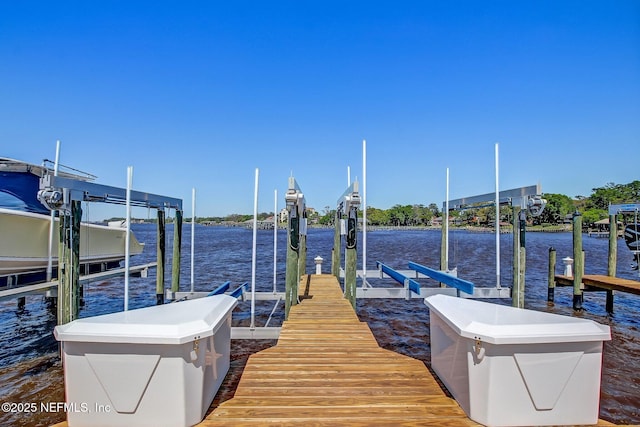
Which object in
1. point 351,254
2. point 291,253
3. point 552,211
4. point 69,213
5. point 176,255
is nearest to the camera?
point 69,213

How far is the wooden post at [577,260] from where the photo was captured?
10820 mm

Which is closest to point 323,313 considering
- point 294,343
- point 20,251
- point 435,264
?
point 294,343

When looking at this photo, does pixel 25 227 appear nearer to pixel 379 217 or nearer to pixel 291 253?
pixel 291 253

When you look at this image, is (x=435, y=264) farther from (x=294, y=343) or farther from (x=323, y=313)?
(x=294, y=343)

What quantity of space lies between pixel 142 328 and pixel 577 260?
12271mm

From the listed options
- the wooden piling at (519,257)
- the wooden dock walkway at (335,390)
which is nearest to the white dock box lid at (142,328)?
the wooden dock walkway at (335,390)

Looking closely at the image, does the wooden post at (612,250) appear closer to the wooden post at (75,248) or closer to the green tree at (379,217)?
the wooden post at (75,248)

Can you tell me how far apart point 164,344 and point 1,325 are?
1017 cm

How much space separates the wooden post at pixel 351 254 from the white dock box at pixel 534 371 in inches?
168

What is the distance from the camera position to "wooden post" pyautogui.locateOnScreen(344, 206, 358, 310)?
6.92 meters

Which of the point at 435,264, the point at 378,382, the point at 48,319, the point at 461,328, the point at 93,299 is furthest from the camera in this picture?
the point at 435,264

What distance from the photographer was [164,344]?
244 cm

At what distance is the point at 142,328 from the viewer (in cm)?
248

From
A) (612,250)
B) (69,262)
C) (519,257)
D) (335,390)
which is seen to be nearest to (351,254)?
(519,257)
